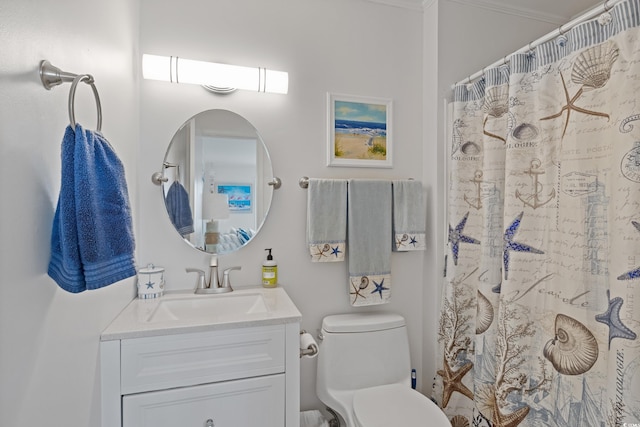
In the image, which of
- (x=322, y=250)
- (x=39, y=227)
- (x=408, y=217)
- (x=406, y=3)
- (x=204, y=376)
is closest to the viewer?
(x=39, y=227)

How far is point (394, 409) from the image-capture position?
1.35 meters

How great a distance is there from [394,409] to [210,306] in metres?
0.91

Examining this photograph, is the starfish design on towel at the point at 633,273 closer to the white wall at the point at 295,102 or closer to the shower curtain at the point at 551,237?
the shower curtain at the point at 551,237

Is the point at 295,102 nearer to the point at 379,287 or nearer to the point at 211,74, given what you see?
the point at 211,74

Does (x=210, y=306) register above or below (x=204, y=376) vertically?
above

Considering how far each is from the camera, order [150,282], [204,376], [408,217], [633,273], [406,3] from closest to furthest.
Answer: [633,273] → [204,376] → [150,282] → [408,217] → [406,3]

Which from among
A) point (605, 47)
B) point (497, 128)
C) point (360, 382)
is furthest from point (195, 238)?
point (605, 47)

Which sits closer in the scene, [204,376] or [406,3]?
[204,376]

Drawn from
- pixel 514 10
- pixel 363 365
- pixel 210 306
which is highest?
pixel 514 10

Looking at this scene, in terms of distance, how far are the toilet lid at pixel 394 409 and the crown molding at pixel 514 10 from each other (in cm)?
204

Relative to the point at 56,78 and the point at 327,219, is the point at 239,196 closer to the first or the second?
the point at 327,219

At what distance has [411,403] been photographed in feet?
4.54

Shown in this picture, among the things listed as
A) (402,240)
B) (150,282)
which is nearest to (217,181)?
(150,282)

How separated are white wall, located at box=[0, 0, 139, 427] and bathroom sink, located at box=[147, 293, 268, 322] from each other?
0.38m
